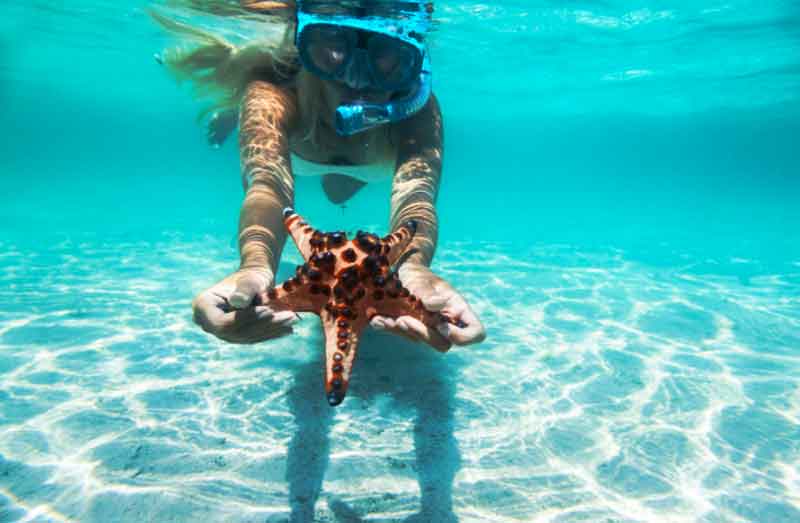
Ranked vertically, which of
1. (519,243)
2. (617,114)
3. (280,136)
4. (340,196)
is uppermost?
(617,114)

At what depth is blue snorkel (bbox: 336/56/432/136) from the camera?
3525 mm

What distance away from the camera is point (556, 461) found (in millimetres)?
3803

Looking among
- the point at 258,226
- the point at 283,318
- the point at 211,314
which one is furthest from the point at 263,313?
the point at 258,226

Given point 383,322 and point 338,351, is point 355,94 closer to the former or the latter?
point 383,322

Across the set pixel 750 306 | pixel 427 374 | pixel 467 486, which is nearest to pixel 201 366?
pixel 427 374

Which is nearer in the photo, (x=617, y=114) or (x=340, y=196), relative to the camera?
(x=340, y=196)

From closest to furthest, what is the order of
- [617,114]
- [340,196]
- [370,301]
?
1. [370,301]
2. [340,196]
3. [617,114]

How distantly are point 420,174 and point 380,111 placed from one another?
2.02 feet

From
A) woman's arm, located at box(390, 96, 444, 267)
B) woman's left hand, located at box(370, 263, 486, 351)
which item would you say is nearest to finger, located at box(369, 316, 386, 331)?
woman's left hand, located at box(370, 263, 486, 351)

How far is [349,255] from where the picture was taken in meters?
2.12

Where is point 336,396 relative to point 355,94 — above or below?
below

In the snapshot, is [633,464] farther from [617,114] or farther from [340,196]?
[617,114]

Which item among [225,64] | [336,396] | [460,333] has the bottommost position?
[336,396]

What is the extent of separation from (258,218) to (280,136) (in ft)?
3.16
